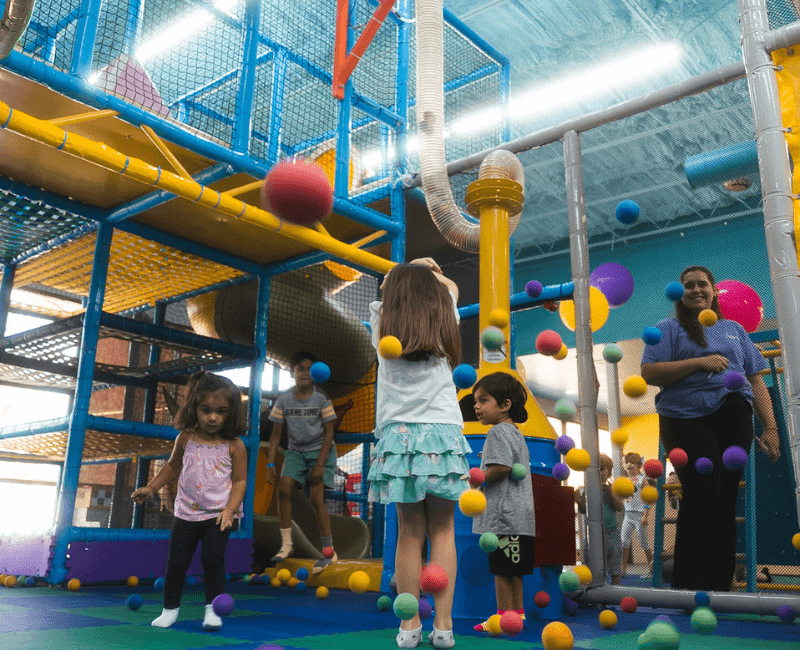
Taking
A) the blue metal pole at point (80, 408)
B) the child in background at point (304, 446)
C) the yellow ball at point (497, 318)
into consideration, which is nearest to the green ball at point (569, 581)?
the yellow ball at point (497, 318)

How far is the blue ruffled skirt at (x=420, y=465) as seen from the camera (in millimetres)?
2271

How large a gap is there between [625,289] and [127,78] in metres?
3.58

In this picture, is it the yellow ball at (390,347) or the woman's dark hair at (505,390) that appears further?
the woman's dark hair at (505,390)

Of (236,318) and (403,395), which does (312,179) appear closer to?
(403,395)

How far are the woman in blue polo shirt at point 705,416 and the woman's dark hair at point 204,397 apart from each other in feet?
5.97

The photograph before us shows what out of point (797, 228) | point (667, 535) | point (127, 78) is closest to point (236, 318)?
point (127, 78)

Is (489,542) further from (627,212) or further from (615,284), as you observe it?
(615,284)

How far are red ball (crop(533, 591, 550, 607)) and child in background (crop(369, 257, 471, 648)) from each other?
2.53ft

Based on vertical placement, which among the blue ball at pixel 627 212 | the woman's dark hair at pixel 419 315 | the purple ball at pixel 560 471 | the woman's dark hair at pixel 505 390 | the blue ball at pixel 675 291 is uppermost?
the blue ball at pixel 627 212

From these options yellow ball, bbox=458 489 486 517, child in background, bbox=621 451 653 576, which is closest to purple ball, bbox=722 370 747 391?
yellow ball, bbox=458 489 486 517

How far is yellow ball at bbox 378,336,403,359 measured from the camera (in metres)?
2.33

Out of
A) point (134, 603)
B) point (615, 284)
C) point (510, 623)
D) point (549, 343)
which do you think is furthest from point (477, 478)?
point (615, 284)

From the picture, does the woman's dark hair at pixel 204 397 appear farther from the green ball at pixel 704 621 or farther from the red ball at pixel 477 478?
the green ball at pixel 704 621

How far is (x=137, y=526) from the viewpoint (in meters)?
5.06
